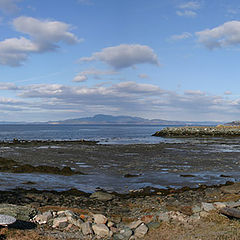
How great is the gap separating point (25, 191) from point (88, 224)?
8256 mm

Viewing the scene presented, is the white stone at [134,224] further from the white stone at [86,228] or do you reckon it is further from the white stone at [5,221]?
the white stone at [5,221]

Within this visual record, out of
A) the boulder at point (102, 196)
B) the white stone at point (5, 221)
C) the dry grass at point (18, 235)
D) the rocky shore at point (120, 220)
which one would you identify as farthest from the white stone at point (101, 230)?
the boulder at point (102, 196)

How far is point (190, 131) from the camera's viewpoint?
3415 inches

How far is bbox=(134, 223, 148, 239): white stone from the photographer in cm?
984

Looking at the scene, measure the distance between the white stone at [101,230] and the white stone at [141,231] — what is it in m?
1.01

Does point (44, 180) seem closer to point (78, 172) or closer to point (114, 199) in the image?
point (78, 172)

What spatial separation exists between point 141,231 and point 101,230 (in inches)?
54.8

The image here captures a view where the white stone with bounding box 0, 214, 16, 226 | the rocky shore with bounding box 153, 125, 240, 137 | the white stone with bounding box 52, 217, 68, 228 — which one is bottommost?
the white stone with bounding box 52, 217, 68, 228

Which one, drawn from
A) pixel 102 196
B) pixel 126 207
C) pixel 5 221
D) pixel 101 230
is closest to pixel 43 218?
pixel 5 221

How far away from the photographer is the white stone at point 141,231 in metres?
9.84

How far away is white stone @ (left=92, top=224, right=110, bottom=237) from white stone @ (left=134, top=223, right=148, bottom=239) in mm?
1007

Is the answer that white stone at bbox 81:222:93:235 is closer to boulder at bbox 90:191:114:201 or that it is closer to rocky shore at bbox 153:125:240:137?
boulder at bbox 90:191:114:201

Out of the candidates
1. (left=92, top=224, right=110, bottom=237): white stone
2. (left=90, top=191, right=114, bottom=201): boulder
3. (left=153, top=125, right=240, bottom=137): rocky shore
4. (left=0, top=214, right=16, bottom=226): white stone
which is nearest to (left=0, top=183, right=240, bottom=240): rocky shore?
(left=92, top=224, right=110, bottom=237): white stone

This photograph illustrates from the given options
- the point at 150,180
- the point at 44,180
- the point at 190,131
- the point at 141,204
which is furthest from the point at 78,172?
the point at 190,131
